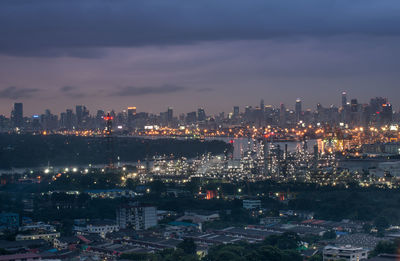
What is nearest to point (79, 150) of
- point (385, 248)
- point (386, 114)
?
point (386, 114)

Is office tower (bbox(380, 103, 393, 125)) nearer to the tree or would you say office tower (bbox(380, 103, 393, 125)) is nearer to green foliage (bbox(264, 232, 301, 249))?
green foliage (bbox(264, 232, 301, 249))

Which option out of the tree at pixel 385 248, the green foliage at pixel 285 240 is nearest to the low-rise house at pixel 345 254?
the tree at pixel 385 248

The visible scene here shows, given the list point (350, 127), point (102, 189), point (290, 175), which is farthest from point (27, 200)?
point (350, 127)

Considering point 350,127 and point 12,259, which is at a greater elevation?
point 350,127

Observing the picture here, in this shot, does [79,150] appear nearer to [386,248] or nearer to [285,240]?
[285,240]

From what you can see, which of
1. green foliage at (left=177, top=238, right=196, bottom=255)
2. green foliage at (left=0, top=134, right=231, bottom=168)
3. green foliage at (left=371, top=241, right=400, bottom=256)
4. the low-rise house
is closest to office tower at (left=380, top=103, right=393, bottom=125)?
green foliage at (left=0, top=134, right=231, bottom=168)

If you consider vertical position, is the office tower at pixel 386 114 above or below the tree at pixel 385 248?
above

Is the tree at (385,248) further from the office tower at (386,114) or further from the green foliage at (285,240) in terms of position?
the office tower at (386,114)

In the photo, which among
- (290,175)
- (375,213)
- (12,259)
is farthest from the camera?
(290,175)

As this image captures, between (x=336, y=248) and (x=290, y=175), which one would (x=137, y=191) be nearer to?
(x=290, y=175)
